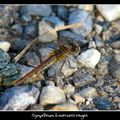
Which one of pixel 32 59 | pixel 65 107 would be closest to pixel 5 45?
pixel 32 59

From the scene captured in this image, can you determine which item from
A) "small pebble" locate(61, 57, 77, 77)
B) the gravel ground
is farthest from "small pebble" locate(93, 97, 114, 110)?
"small pebble" locate(61, 57, 77, 77)

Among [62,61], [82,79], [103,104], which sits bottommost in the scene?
[103,104]

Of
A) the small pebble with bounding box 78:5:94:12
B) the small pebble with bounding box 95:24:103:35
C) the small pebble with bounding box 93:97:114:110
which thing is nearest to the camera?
the small pebble with bounding box 93:97:114:110

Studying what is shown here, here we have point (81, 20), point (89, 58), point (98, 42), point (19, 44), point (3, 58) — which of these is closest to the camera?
point (3, 58)

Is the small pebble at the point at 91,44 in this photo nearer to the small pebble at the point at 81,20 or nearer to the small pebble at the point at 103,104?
the small pebble at the point at 81,20

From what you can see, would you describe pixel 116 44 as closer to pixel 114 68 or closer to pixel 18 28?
pixel 114 68

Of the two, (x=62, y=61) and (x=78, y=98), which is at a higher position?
(x=62, y=61)

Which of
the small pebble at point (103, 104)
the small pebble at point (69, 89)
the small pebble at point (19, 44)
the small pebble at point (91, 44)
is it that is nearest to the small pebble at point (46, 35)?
the small pebble at point (19, 44)

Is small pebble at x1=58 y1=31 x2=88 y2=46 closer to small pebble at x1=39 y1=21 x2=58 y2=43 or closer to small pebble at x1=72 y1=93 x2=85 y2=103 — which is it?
small pebble at x1=39 y1=21 x2=58 y2=43
